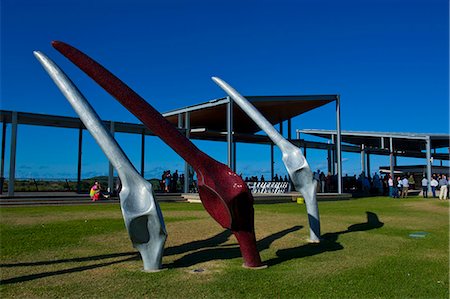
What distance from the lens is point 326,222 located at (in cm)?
1295

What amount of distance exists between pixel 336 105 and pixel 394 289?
868 inches

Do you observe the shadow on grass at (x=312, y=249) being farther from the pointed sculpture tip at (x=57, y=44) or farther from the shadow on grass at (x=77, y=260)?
the pointed sculpture tip at (x=57, y=44)

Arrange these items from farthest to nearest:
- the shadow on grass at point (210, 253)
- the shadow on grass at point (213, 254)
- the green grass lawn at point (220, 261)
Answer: the shadow on grass at point (213, 254) < the shadow on grass at point (210, 253) < the green grass lawn at point (220, 261)

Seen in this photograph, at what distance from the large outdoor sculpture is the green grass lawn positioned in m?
0.68

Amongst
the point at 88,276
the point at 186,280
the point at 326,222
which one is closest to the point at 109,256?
the point at 88,276

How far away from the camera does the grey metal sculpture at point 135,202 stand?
21.5 feet

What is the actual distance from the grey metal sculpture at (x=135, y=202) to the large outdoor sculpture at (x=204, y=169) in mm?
612

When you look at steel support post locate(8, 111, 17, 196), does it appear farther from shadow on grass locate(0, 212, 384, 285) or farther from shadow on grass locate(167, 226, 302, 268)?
shadow on grass locate(167, 226, 302, 268)

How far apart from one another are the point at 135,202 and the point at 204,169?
1270 mm

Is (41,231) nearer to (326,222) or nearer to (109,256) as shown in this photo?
(109,256)

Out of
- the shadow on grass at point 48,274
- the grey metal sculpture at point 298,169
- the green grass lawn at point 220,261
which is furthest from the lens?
the grey metal sculpture at point 298,169

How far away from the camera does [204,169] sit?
6.96 m

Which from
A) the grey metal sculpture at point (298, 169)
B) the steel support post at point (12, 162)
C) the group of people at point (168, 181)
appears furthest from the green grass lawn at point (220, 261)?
the group of people at point (168, 181)

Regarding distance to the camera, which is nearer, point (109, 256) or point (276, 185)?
point (109, 256)
